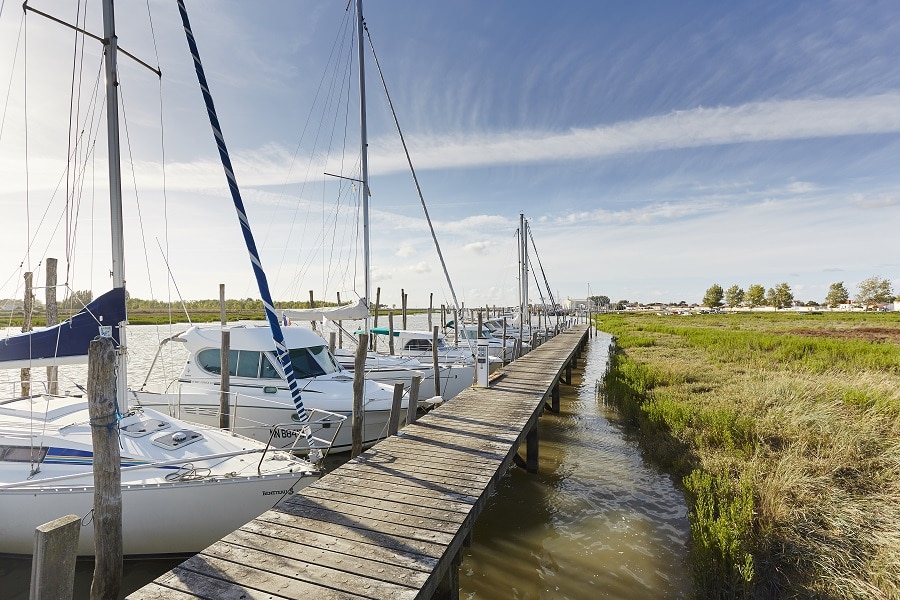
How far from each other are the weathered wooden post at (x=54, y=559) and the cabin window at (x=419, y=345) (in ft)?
49.8

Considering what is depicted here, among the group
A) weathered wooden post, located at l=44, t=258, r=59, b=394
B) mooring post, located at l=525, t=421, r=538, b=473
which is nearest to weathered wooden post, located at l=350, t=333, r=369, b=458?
mooring post, located at l=525, t=421, r=538, b=473

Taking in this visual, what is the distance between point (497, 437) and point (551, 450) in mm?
4316

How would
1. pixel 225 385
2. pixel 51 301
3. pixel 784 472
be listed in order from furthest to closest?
pixel 51 301
pixel 225 385
pixel 784 472

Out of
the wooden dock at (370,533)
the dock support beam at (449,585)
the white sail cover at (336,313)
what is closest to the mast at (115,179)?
the wooden dock at (370,533)

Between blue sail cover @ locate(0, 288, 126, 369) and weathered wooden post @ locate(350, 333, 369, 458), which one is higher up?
blue sail cover @ locate(0, 288, 126, 369)

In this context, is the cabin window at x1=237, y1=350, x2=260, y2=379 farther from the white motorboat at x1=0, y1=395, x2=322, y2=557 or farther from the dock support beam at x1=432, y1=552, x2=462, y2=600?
the dock support beam at x1=432, y1=552, x2=462, y2=600

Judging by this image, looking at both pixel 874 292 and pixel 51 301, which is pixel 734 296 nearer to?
pixel 874 292

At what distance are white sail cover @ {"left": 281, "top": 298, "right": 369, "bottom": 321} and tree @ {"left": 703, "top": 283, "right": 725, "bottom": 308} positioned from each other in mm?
123861

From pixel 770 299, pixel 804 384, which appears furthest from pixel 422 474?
pixel 770 299

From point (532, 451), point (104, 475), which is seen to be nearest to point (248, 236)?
point (104, 475)

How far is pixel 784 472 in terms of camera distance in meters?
6.85

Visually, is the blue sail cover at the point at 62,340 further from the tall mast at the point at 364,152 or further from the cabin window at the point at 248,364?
the tall mast at the point at 364,152

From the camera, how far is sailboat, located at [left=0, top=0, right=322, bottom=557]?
18.2ft

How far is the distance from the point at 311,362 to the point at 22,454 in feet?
18.5
